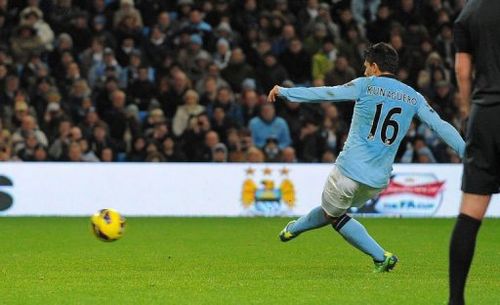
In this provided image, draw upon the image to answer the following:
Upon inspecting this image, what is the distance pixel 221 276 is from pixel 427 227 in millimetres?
7728

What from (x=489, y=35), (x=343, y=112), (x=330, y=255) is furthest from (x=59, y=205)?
(x=489, y=35)

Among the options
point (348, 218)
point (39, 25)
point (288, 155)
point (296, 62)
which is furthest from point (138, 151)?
point (348, 218)

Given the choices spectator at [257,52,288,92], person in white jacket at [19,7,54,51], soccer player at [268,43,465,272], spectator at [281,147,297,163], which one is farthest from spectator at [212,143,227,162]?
soccer player at [268,43,465,272]

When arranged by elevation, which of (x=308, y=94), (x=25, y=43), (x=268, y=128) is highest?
(x=308, y=94)

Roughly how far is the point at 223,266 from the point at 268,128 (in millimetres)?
10254

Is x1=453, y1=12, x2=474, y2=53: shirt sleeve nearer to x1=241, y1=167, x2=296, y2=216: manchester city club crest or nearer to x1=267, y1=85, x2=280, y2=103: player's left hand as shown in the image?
x1=267, y1=85, x2=280, y2=103: player's left hand

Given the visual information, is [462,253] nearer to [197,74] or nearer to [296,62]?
[197,74]

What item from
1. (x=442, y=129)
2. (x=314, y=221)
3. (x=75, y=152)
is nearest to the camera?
(x=442, y=129)

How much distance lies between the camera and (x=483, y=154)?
7363mm

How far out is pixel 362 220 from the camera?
19.1 meters

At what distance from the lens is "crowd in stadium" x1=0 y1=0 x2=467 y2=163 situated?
69.5ft

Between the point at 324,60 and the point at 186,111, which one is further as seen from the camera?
the point at 324,60

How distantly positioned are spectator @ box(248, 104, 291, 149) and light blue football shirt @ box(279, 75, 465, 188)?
10674 millimetres

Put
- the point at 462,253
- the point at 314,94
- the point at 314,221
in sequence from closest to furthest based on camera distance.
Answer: the point at 462,253, the point at 314,94, the point at 314,221
